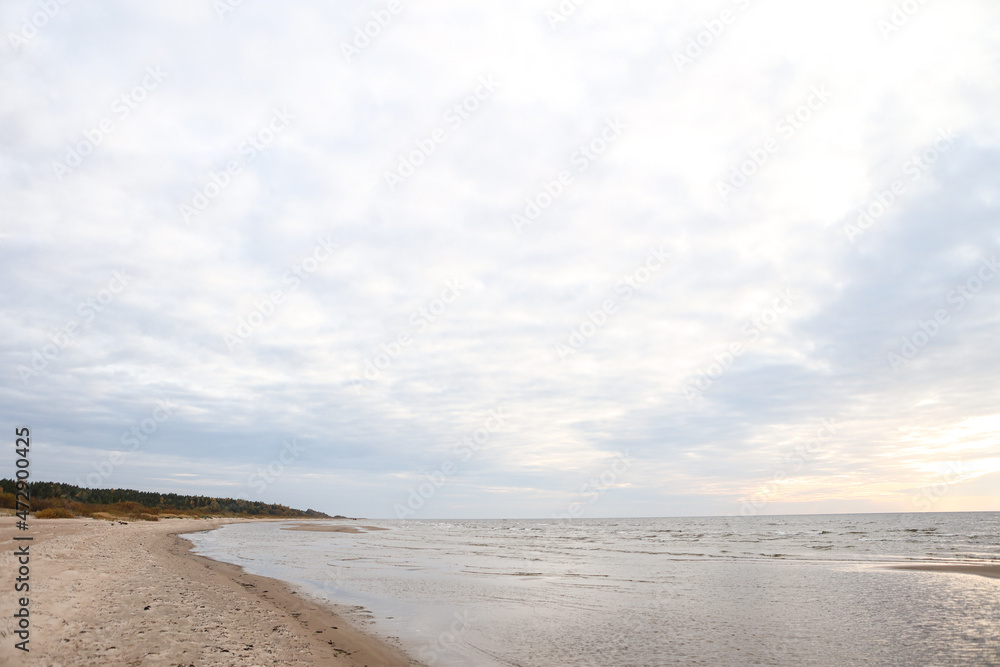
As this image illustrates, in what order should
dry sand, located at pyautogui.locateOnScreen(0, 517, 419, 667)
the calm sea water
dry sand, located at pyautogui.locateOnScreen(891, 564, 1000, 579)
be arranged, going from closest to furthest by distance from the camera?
1. dry sand, located at pyautogui.locateOnScreen(0, 517, 419, 667)
2. the calm sea water
3. dry sand, located at pyautogui.locateOnScreen(891, 564, 1000, 579)

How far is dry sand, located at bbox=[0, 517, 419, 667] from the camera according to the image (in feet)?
29.1

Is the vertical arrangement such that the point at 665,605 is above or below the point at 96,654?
below

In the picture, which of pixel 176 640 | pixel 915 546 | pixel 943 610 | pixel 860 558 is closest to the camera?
pixel 176 640

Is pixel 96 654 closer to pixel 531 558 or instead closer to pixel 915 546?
pixel 531 558

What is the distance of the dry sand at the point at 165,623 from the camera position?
8.87 m

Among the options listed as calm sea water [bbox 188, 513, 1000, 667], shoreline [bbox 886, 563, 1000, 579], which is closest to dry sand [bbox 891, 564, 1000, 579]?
shoreline [bbox 886, 563, 1000, 579]

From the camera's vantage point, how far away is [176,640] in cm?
986

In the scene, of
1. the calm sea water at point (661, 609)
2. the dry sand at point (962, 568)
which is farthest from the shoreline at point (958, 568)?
the calm sea water at point (661, 609)

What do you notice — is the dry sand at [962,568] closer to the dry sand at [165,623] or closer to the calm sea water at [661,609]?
the calm sea water at [661,609]

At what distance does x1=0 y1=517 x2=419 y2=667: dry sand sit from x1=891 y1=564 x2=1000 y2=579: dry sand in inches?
1087

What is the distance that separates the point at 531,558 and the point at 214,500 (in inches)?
5083

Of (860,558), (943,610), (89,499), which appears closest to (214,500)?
(89,499)

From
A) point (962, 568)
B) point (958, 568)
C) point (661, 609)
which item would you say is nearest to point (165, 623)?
point (661, 609)

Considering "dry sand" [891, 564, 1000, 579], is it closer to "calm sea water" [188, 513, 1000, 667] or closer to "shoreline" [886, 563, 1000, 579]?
"shoreline" [886, 563, 1000, 579]
